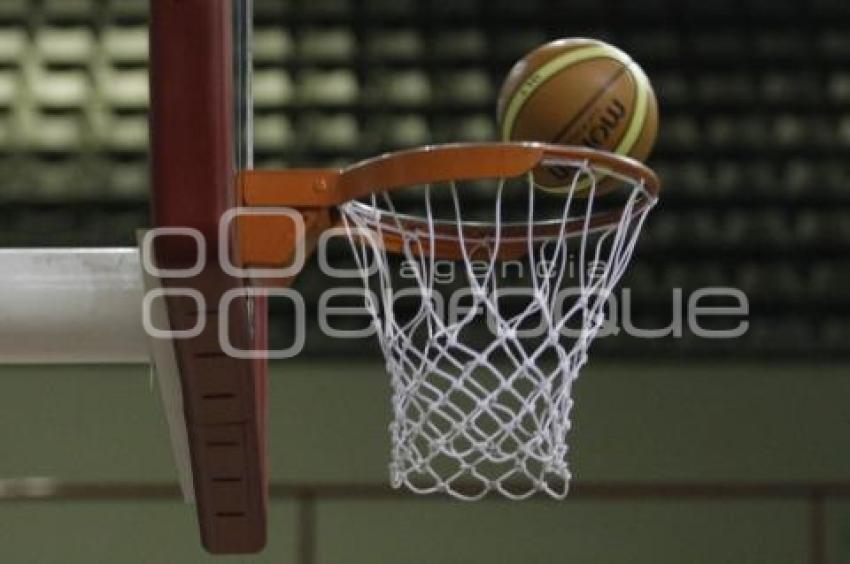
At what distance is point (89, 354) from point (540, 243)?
31.9 inches

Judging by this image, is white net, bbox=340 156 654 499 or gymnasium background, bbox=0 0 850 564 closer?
white net, bbox=340 156 654 499

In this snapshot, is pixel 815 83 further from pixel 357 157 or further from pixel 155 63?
pixel 155 63

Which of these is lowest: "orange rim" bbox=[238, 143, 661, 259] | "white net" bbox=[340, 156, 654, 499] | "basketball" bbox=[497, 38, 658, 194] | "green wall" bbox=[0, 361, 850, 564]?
"green wall" bbox=[0, 361, 850, 564]

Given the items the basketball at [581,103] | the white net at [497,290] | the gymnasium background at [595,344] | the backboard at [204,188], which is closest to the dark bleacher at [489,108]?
the gymnasium background at [595,344]

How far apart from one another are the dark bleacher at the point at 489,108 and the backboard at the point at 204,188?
2.55 meters

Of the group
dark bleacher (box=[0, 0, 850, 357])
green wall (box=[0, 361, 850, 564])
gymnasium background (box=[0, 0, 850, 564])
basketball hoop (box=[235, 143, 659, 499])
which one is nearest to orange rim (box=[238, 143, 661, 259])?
basketball hoop (box=[235, 143, 659, 499])

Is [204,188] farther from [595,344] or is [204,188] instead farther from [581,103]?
[595,344]

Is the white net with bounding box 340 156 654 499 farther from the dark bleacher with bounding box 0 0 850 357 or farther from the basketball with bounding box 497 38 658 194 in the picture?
the dark bleacher with bounding box 0 0 850 357

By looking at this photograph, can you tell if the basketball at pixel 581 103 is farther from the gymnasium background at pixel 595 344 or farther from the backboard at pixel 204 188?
the gymnasium background at pixel 595 344

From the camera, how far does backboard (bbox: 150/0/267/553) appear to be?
58.5 inches

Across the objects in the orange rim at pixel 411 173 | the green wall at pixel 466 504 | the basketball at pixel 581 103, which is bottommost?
the green wall at pixel 466 504

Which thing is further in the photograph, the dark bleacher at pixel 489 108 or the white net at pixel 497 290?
the dark bleacher at pixel 489 108

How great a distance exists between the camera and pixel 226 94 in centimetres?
153

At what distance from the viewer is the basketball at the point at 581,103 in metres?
2.09
